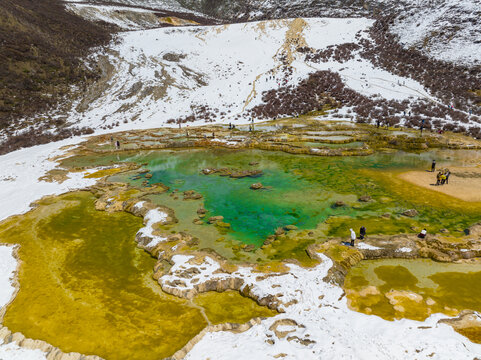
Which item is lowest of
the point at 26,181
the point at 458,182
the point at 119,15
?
the point at 458,182

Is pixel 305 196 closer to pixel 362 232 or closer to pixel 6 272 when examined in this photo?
pixel 362 232

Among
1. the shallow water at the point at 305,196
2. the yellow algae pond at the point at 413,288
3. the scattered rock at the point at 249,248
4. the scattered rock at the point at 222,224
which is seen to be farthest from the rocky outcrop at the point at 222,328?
the scattered rock at the point at 222,224

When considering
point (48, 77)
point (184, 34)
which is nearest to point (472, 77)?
point (184, 34)

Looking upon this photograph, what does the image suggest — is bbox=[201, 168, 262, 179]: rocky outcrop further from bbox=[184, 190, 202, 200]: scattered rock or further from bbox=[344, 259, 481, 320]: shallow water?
bbox=[344, 259, 481, 320]: shallow water

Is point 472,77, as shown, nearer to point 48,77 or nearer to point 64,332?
point 64,332

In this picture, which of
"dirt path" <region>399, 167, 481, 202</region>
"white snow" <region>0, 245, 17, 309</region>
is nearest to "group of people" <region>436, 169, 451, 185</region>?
"dirt path" <region>399, 167, 481, 202</region>

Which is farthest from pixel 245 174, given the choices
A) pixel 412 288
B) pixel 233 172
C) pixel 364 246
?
pixel 412 288
